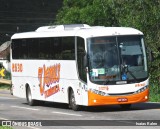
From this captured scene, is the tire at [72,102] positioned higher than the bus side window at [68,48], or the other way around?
the bus side window at [68,48]

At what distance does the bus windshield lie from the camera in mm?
23312

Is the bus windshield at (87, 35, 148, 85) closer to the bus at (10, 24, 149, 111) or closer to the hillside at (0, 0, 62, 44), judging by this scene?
the bus at (10, 24, 149, 111)

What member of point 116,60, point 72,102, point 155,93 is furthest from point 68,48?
point 155,93

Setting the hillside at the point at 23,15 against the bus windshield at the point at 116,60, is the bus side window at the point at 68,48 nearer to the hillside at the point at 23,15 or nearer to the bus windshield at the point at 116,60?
Result: the bus windshield at the point at 116,60

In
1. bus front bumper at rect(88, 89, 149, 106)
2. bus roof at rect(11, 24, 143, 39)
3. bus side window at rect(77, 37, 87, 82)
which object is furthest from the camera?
bus roof at rect(11, 24, 143, 39)

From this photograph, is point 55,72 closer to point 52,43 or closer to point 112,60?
point 52,43

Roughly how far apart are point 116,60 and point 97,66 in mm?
669

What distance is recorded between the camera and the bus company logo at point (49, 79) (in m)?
26.6

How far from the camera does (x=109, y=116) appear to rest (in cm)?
2136

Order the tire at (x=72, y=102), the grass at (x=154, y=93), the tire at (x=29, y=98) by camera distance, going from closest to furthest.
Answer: the tire at (x=72, y=102) < the tire at (x=29, y=98) < the grass at (x=154, y=93)

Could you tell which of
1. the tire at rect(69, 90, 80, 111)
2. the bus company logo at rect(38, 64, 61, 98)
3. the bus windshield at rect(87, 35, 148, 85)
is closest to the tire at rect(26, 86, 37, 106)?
the bus company logo at rect(38, 64, 61, 98)

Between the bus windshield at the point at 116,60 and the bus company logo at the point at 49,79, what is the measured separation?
298 cm

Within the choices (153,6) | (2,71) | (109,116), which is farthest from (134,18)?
(2,71)

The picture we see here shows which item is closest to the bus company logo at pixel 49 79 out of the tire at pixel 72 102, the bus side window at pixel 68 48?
the bus side window at pixel 68 48
